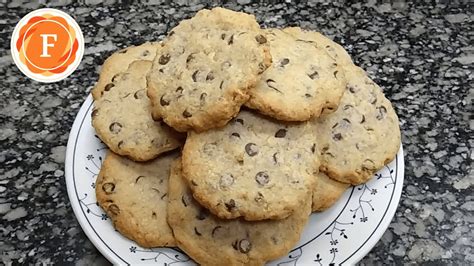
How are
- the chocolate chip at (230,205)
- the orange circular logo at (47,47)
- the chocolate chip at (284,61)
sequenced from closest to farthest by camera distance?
the chocolate chip at (230,205), the chocolate chip at (284,61), the orange circular logo at (47,47)

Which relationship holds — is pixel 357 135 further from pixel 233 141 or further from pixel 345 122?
pixel 233 141

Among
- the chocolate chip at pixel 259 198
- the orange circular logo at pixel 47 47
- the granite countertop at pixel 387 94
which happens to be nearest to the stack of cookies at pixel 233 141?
the chocolate chip at pixel 259 198

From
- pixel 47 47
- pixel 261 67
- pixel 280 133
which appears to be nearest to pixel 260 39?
pixel 261 67

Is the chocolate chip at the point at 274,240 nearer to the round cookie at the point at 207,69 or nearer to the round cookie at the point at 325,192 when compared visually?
the round cookie at the point at 325,192

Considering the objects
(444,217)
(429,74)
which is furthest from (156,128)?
(429,74)

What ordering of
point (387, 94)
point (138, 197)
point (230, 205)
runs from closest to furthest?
point (230, 205), point (138, 197), point (387, 94)

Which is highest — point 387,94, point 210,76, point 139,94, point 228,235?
point 210,76

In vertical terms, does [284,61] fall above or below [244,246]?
above
